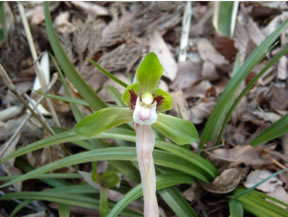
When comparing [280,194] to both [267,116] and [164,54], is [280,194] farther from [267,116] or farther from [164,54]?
[164,54]

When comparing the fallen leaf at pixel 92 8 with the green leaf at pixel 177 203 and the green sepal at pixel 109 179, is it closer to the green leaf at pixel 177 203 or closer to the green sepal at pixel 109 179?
the green sepal at pixel 109 179

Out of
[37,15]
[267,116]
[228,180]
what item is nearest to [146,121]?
[228,180]

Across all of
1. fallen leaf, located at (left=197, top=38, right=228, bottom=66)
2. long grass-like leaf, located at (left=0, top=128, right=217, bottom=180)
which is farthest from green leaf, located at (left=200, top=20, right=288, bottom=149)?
fallen leaf, located at (left=197, top=38, right=228, bottom=66)

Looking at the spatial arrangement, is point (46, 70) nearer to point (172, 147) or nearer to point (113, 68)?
point (113, 68)

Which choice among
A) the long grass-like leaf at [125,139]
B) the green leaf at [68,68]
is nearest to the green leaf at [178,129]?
the long grass-like leaf at [125,139]

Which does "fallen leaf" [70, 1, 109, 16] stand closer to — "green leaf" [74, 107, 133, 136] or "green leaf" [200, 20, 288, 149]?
"green leaf" [200, 20, 288, 149]
